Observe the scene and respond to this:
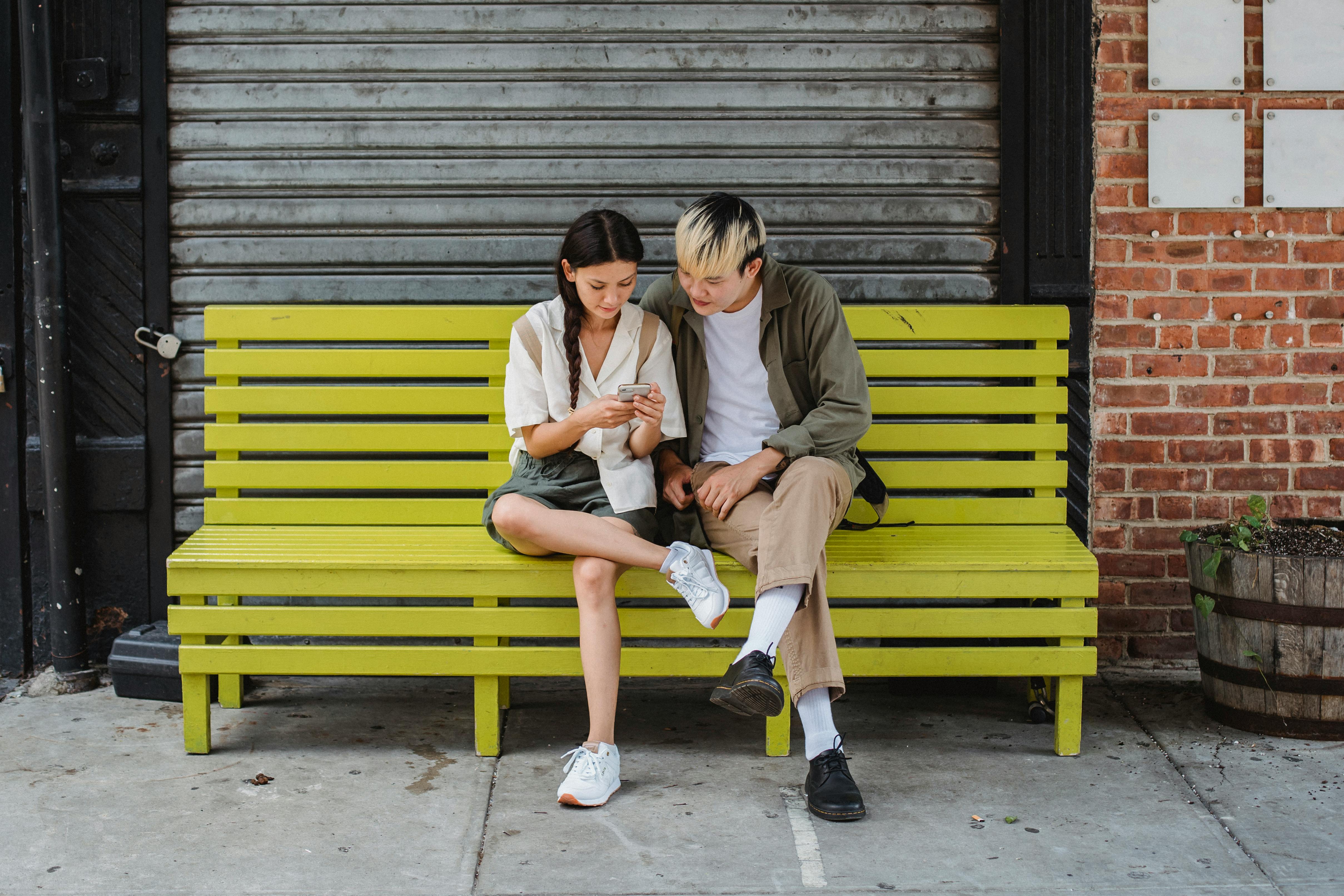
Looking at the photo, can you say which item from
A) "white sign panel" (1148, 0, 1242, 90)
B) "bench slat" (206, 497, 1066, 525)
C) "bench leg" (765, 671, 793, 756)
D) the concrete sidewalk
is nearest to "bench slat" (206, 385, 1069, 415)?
"bench slat" (206, 497, 1066, 525)

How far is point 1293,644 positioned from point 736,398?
70.4 inches

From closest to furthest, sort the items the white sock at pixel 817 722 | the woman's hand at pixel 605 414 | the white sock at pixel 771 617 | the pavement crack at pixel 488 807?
the pavement crack at pixel 488 807
the white sock at pixel 771 617
the white sock at pixel 817 722
the woman's hand at pixel 605 414

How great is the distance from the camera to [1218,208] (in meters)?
4.07

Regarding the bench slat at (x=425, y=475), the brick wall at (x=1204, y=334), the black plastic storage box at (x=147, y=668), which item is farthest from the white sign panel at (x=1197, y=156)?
the black plastic storage box at (x=147, y=668)

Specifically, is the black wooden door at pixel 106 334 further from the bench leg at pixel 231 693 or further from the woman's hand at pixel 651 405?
the woman's hand at pixel 651 405

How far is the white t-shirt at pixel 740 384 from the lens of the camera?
3.58 meters

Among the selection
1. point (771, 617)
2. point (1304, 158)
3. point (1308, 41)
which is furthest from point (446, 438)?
point (1308, 41)

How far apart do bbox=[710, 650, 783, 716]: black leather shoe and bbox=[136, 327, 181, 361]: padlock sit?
243 cm

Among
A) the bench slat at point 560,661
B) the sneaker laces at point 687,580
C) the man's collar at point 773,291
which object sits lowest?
the bench slat at point 560,661

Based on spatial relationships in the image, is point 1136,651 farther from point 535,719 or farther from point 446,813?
point 446,813

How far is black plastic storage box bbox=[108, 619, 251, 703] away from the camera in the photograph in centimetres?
389

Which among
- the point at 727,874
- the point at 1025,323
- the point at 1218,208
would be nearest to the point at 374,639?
the point at 727,874

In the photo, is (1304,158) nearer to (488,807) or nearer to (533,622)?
(533,622)

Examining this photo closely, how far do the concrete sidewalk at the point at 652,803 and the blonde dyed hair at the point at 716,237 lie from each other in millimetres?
1431
